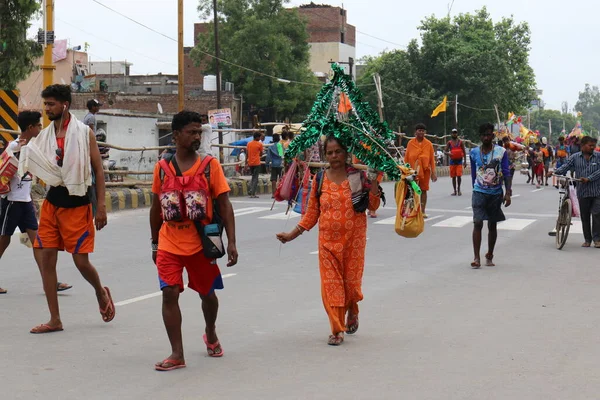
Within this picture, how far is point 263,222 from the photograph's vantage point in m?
18.1

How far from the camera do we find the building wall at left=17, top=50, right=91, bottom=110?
55.6m

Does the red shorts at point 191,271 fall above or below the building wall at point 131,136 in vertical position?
below

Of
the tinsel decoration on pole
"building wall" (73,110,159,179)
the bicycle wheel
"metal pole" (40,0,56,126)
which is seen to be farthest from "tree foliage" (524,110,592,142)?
the tinsel decoration on pole

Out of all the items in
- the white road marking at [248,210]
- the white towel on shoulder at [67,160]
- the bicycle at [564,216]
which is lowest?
the white road marking at [248,210]

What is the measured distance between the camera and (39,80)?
191 feet

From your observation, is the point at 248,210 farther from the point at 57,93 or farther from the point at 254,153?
the point at 57,93

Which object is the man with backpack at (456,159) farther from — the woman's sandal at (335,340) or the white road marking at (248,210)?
the woman's sandal at (335,340)

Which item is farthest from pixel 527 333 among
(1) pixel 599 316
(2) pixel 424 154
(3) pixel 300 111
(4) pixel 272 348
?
(3) pixel 300 111

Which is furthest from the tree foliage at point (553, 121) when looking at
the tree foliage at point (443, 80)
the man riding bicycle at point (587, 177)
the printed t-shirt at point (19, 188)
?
the printed t-shirt at point (19, 188)

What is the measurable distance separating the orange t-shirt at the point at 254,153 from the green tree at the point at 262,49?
32744 mm

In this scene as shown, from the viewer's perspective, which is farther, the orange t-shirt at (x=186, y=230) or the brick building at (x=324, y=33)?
the brick building at (x=324, y=33)

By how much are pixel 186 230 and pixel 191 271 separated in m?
0.29

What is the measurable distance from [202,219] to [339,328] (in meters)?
1.56

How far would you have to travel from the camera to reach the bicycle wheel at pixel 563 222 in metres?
14.1
